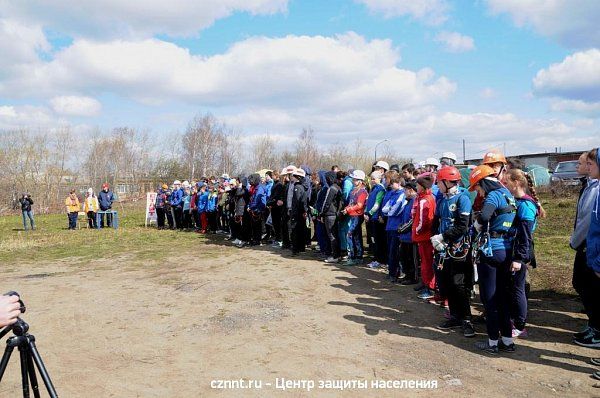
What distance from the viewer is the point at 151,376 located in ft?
13.9

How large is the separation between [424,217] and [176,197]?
1404 centimetres

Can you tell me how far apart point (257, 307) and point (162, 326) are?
1.40 meters

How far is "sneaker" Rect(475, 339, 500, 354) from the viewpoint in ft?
15.2

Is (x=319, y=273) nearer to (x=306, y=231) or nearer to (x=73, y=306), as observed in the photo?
(x=306, y=231)

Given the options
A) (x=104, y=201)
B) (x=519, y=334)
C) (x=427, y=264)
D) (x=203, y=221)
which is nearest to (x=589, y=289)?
(x=519, y=334)

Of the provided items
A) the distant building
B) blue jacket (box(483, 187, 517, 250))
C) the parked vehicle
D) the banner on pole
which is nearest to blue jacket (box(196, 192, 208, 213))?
the banner on pole

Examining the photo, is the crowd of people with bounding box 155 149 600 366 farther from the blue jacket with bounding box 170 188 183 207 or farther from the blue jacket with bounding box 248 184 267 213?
the blue jacket with bounding box 170 188 183 207

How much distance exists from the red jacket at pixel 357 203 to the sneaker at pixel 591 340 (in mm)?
4889

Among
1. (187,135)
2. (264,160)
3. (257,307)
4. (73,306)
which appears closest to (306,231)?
(257,307)

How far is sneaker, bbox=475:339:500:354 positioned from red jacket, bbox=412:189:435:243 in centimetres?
203

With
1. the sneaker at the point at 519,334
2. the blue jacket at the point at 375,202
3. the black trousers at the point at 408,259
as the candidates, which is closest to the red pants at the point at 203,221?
the blue jacket at the point at 375,202

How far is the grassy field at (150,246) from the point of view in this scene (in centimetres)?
817

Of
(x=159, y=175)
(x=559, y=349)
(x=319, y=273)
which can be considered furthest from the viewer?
(x=159, y=175)

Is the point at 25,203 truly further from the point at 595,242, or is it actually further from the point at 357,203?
the point at 595,242
